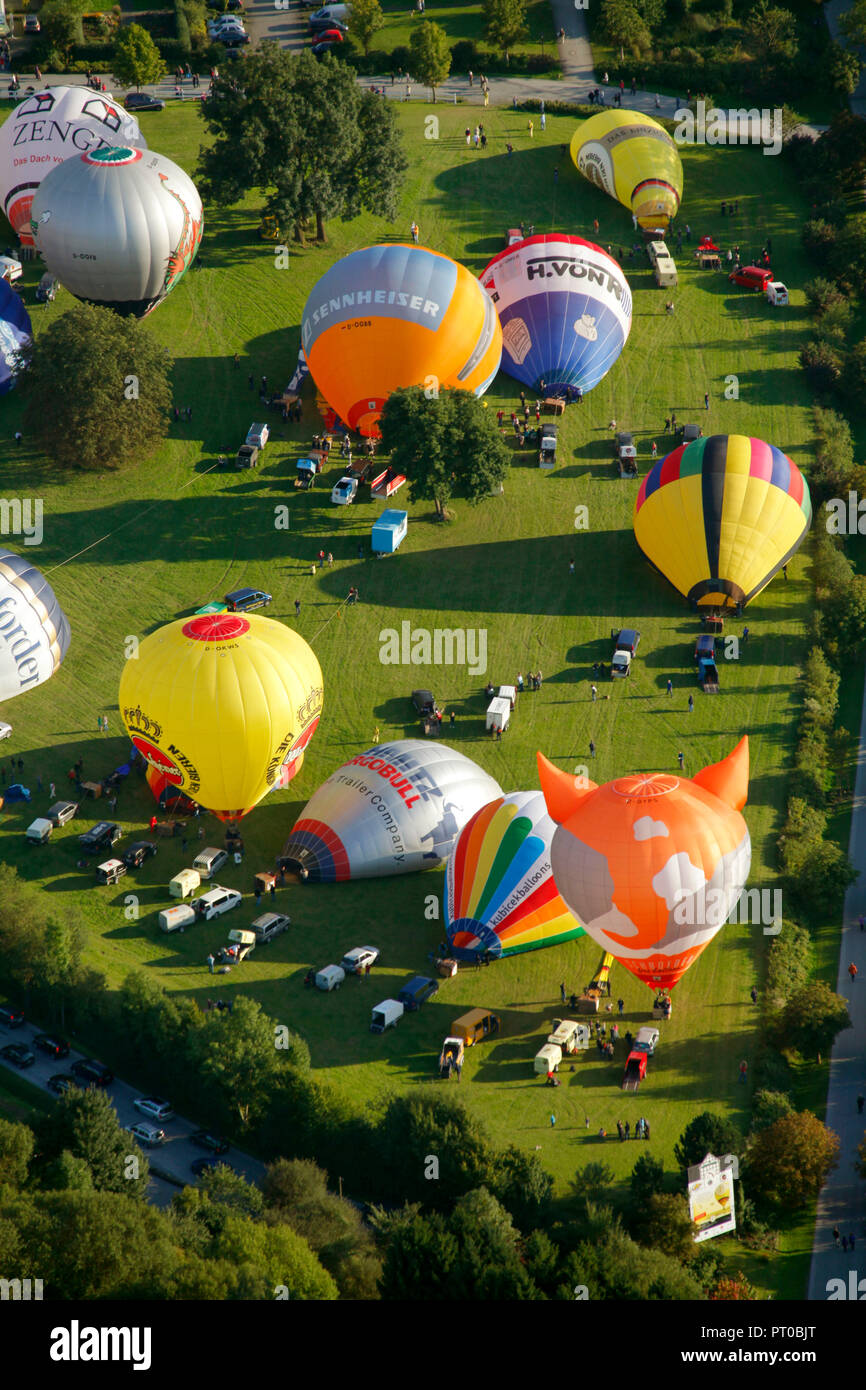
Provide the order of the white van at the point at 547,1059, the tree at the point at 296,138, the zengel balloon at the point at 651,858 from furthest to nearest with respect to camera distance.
A: the tree at the point at 296,138 < the white van at the point at 547,1059 < the zengel balloon at the point at 651,858

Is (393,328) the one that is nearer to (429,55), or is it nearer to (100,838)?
(100,838)

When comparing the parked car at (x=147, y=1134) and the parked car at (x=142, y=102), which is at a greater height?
the parked car at (x=142, y=102)

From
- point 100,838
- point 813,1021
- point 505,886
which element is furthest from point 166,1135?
point 813,1021

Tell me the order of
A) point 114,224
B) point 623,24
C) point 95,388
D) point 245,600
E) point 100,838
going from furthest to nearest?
point 623,24
point 114,224
point 95,388
point 245,600
point 100,838

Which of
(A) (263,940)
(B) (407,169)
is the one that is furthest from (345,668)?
(B) (407,169)

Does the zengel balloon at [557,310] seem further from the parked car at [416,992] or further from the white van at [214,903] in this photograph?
the parked car at [416,992]

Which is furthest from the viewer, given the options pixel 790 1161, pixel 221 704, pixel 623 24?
pixel 623 24

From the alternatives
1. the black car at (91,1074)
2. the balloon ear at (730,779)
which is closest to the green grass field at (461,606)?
the black car at (91,1074)
